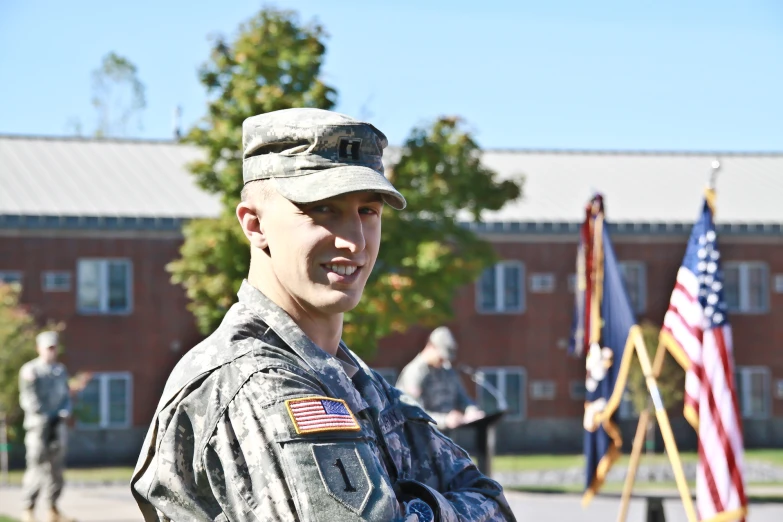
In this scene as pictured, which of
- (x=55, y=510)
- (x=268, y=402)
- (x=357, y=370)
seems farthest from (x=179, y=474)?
(x=55, y=510)

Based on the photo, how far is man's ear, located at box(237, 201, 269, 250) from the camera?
276 cm

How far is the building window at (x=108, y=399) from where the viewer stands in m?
30.6

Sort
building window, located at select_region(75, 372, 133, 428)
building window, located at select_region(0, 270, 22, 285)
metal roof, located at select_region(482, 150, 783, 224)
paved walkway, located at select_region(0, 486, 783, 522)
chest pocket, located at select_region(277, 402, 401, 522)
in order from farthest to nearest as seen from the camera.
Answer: metal roof, located at select_region(482, 150, 783, 224), building window, located at select_region(75, 372, 133, 428), building window, located at select_region(0, 270, 22, 285), paved walkway, located at select_region(0, 486, 783, 522), chest pocket, located at select_region(277, 402, 401, 522)

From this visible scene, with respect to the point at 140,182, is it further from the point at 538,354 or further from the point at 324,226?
the point at 324,226

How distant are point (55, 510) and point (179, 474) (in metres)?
13.0

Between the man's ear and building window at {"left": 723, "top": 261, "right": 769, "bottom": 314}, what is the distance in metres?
32.8

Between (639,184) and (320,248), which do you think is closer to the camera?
(320,248)

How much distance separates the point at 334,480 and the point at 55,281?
29.3m

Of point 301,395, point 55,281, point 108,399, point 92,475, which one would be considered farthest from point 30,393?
point 108,399

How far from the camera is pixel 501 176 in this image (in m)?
35.9

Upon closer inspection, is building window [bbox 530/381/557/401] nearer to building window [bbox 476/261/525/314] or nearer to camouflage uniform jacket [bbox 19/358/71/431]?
building window [bbox 476/261/525/314]

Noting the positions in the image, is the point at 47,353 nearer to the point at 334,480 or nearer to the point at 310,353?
the point at 310,353

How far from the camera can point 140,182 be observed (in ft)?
109

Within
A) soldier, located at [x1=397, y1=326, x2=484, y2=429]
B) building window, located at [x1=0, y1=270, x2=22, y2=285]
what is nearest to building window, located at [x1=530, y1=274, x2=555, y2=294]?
building window, located at [x1=0, y1=270, x2=22, y2=285]
